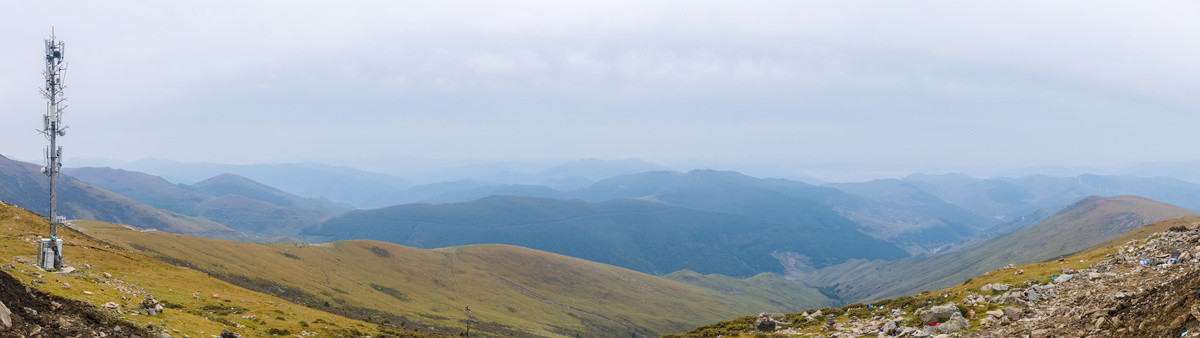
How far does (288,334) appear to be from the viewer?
46344mm

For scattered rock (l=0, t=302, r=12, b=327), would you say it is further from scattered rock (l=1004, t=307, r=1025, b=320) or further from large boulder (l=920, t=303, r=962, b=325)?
scattered rock (l=1004, t=307, r=1025, b=320)

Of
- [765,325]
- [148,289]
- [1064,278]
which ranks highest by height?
[1064,278]

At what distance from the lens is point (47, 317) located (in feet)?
76.0

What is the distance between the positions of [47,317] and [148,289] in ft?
100

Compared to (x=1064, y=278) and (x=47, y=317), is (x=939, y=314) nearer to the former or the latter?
(x=1064, y=278)

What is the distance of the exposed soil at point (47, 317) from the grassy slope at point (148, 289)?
5.87 meters

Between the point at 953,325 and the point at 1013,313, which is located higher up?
the point at 1013,313

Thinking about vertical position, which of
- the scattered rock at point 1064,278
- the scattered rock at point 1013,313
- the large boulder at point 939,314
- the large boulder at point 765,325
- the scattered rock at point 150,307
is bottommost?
the large boulder at point 765,325

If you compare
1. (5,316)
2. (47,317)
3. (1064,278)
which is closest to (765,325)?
(1064,278)

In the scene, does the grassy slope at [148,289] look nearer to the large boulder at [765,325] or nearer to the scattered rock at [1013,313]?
the large boulder at [765,325]

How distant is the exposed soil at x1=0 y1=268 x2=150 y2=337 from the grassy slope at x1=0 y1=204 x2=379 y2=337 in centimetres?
587

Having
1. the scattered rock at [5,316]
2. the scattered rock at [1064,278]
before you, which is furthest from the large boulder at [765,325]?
the scattered rock at [5,316]

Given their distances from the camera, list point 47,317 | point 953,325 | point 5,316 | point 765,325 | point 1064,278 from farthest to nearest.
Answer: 1. point 765,325
2. point 1064,278
3. point 953,325
4. point 47,317
5. point 5,316

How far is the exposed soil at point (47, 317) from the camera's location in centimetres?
2158
